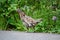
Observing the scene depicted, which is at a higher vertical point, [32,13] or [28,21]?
[32,13]

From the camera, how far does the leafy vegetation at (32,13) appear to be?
3764 millimetres

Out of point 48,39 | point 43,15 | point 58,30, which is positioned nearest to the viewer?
point 48,39

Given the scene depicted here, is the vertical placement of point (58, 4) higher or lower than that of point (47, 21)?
higher

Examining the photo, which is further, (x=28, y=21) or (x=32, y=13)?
(x=32, y=13)

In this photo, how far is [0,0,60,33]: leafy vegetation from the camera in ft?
12.3

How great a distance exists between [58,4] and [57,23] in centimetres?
54

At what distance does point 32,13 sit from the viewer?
4.00 metres

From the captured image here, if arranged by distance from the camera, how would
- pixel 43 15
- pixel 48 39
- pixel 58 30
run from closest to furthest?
pixel 48 39 < pixel 58 30 < pixel 43 15

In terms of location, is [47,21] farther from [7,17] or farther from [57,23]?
[7,17]

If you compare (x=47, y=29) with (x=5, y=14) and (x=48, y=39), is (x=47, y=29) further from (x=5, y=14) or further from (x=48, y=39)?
(x=5, y=14)

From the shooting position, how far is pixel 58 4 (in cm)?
412

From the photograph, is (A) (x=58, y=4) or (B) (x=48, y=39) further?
(A) (x=58, y=4)

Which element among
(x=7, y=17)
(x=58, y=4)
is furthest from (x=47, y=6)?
(x=7, y=17)

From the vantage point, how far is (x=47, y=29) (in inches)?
147
